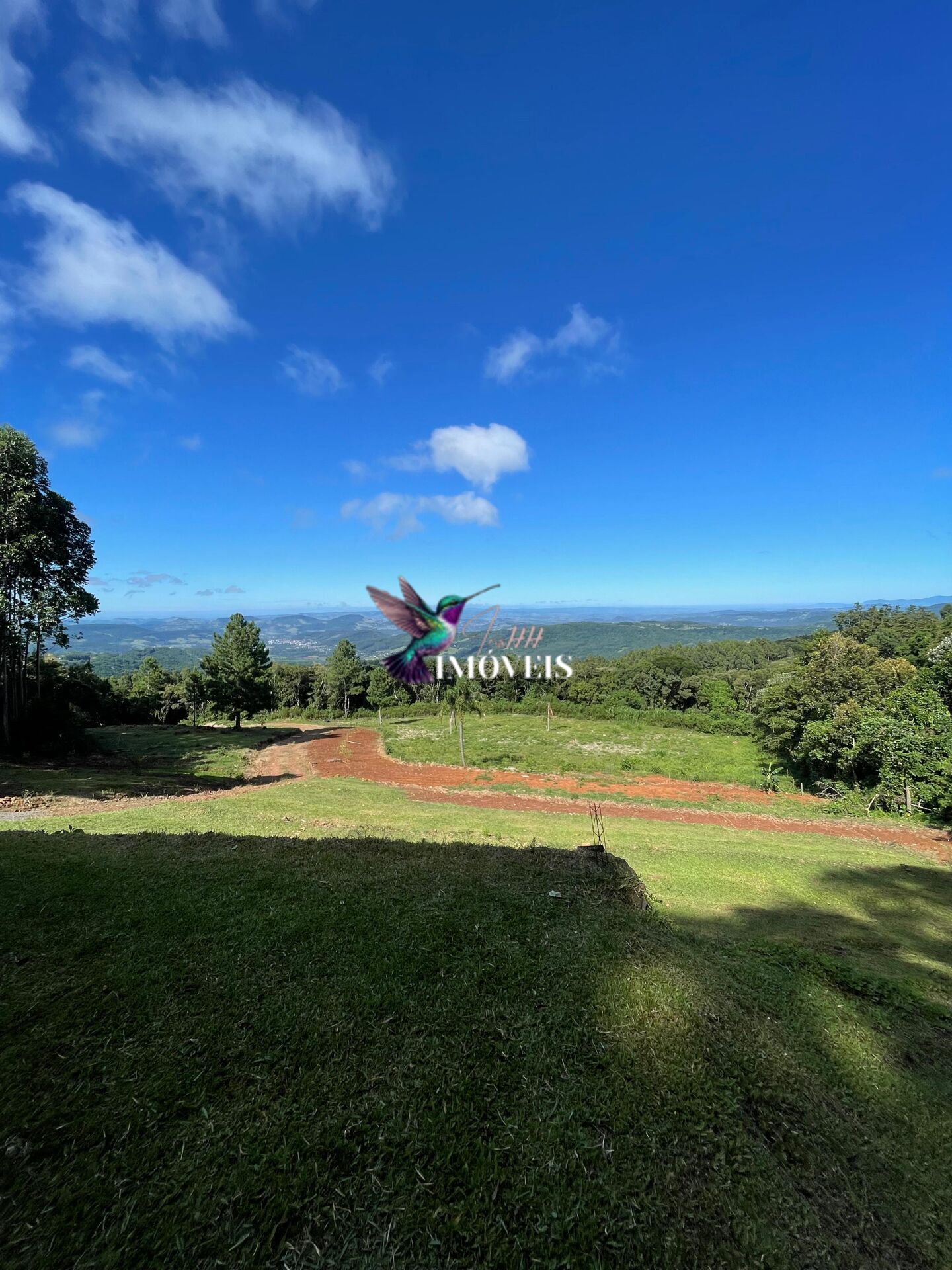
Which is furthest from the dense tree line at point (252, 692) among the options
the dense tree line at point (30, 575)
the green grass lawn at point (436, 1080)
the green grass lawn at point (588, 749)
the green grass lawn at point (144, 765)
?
the green grass lawn at point (436, 1080)

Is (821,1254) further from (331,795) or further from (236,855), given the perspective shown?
(331,795)

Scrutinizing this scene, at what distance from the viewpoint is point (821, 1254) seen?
2.96m

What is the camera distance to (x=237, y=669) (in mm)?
43469

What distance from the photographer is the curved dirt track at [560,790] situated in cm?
2005

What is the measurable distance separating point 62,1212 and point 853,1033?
6864mm

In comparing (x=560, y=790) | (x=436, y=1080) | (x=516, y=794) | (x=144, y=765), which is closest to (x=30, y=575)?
(x=144, y=765)

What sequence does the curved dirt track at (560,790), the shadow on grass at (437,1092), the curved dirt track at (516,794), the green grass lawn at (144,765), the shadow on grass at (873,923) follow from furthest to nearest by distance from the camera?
the curved dirt track at (560,790), the curved dirt track at (516,794), the green grass lawn at (144,765), the shadow on grass at (873,923), the shadow on grass at (437,1092)

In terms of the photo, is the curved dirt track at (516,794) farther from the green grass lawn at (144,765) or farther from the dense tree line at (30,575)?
the dense tree line at (30,575)

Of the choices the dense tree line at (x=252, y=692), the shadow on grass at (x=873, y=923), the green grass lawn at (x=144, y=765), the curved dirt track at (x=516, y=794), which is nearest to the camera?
the shadow on grass at (x=873, y=923)

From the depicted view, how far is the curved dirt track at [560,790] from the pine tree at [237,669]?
371 inches

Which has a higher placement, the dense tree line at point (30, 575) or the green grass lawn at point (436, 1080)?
the dense tree line at point (30, 575)

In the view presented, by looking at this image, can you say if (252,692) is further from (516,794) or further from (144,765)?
(516,794)

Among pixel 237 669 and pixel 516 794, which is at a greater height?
pixel 237 669

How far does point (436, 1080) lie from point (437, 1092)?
0.10 metres
